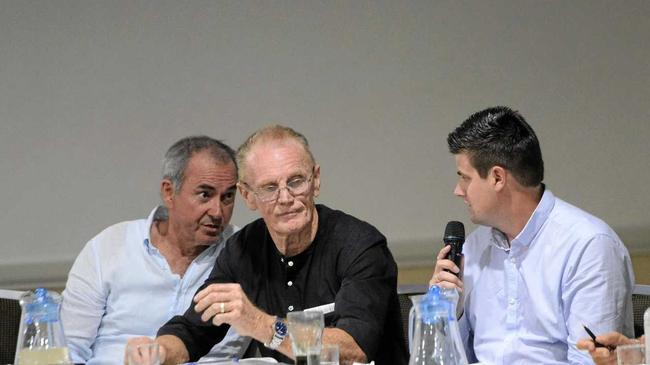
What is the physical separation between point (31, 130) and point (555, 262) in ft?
9.29

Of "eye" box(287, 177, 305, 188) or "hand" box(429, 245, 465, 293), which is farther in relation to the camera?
"eye" box(287, 177, 305, 188)

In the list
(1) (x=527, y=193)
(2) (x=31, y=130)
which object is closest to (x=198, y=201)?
(1) (x=527, y=193)

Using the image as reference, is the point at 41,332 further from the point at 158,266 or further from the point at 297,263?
the point at 158,266

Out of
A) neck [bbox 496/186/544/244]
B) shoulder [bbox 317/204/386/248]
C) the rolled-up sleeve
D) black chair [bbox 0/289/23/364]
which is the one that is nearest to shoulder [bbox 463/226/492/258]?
neck [bbox 496/186/544/244]

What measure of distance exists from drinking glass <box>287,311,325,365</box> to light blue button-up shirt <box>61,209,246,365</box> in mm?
1476

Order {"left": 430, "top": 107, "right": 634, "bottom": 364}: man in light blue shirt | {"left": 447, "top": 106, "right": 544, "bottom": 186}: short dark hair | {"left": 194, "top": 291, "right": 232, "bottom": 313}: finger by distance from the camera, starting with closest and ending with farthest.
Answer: {"left": 194, "top": 291, "right": 232, "bottom": 313}: finger, {"left": 430, "top": 107, "right": 634, "bottom": 364}: man in light blue shirt, {"left": 447, "top": 106, "right": 544, "bottom": 186}: short dark hair

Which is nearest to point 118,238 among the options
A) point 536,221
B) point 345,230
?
point 345,230

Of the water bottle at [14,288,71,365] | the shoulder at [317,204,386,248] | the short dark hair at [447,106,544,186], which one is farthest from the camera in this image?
the shoulder at [317,204,386,248]

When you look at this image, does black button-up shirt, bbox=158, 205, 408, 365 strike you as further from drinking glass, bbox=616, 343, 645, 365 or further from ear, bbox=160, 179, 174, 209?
drinking glass, bbox=616, 343, 645, 365

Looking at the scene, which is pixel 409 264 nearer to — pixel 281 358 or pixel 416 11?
pixel 416 11

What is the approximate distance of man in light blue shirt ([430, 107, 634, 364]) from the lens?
2.65 m

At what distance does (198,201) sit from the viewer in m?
3.50

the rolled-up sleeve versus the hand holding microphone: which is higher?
the hand holding microphone

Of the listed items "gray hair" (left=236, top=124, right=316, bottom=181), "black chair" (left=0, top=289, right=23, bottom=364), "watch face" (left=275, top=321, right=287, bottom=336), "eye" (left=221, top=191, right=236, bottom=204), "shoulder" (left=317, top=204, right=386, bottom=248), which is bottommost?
"black chair" (left=0, top=289, right=23, bottom=364)
